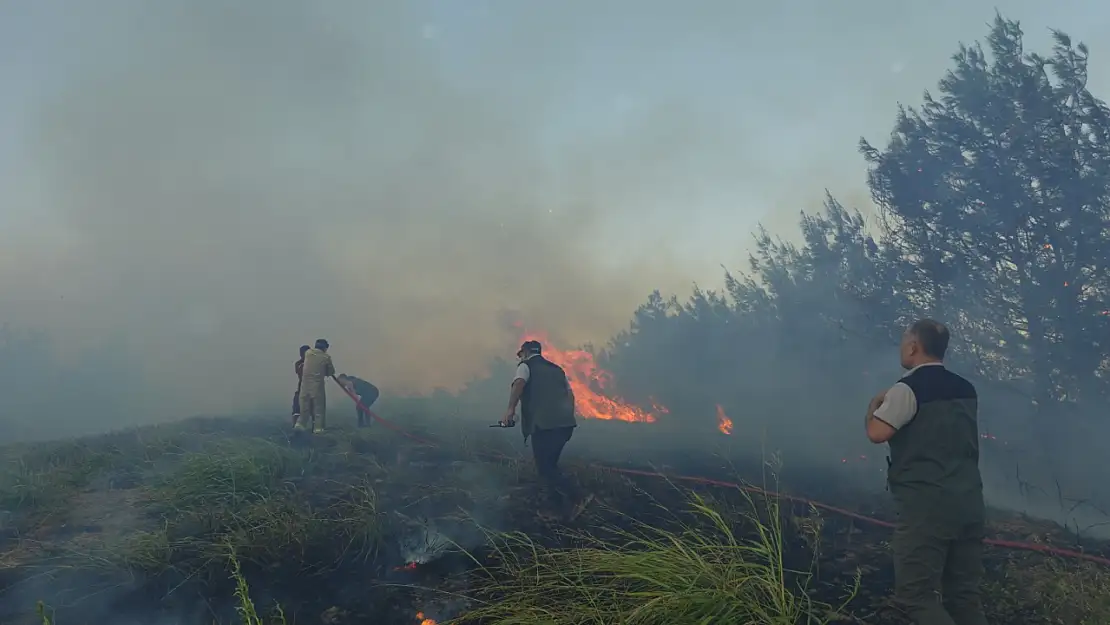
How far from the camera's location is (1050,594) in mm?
4160

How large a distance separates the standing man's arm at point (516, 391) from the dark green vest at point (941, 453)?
4238 mm

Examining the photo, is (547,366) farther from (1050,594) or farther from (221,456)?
(1050,594)

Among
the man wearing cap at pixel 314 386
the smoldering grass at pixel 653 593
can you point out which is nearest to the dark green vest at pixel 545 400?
the smoldering grass at pixel 653 593

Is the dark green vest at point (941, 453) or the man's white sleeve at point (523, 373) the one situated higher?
the man's white sleeve at point (523, 373)

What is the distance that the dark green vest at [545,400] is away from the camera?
7129 millimetres

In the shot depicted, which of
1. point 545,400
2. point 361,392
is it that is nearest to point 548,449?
point 545,400

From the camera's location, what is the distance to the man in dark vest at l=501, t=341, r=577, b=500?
713cm

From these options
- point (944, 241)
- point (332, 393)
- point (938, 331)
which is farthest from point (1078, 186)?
point (332, 393)

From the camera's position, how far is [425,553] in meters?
5.04

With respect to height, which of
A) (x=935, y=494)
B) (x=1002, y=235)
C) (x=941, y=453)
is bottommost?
(x=935, y=494)

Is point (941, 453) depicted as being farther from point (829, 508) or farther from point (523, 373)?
point (523, 373)

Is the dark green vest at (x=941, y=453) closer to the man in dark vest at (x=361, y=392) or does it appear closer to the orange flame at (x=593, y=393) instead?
the man in dark vest at (x=361, y=392)

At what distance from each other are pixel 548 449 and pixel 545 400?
1.95 ft

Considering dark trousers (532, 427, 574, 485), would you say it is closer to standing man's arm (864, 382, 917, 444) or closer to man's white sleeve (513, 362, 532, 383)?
man's white sleeve (513, 362, 532, 383)
